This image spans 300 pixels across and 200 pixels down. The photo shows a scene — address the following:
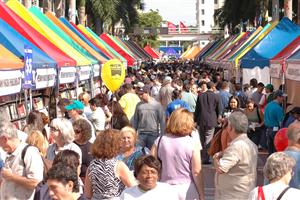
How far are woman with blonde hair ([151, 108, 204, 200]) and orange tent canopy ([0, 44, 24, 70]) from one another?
3.32 m

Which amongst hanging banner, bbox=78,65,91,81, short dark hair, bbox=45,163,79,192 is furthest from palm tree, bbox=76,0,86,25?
short dark hair, bbox=45,163,79,192

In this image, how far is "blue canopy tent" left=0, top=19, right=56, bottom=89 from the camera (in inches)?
472

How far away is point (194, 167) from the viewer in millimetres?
7047

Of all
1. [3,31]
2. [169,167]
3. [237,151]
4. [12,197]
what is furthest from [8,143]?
[3,31]

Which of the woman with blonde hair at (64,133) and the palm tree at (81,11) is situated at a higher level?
the palm tree at (81,11)

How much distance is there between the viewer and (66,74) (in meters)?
14.9

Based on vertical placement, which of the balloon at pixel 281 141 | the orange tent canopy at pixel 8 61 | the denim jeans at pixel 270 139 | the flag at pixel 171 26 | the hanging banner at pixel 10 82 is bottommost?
the denim jeans at pixel 270 139

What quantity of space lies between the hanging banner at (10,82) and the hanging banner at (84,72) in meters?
6.27

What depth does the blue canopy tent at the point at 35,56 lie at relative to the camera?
1198cm

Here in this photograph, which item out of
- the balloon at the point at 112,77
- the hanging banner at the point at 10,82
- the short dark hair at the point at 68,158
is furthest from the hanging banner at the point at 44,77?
the short dark hair at the point at 68,158

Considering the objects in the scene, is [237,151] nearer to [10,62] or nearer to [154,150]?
[154,150]

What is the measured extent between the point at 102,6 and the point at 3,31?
101ft

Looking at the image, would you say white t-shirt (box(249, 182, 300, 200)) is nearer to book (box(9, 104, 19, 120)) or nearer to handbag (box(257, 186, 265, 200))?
handbag (box(257, 186, 265, 200))

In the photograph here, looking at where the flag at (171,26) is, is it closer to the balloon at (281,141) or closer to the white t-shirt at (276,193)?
the balloon at (281,141)
